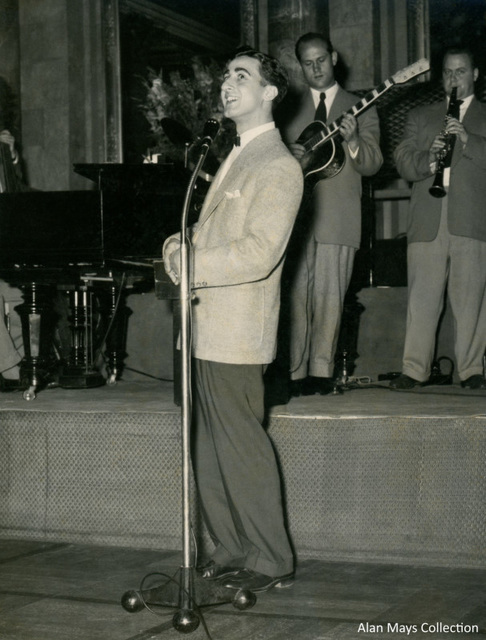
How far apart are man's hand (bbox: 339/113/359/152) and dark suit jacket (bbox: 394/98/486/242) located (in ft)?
1.32

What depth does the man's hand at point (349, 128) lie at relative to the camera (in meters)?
4.29

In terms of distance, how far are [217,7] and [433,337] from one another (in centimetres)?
637

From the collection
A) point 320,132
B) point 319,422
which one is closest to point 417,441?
point 319,422

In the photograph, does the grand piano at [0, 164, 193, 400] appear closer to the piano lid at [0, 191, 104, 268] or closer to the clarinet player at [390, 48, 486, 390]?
the piano lid at [0, 191, 104, 268]

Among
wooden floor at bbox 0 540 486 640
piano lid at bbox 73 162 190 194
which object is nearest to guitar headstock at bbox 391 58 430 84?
piano lid at bbox 73 162 190 194

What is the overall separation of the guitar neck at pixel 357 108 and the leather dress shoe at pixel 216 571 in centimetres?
216

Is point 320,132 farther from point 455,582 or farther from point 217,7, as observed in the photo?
point 217,7

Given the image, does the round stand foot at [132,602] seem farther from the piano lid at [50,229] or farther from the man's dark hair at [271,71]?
the piano lid at [50,229]

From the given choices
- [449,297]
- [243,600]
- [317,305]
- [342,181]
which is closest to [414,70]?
[342,181]

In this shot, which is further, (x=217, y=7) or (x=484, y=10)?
(x=217, y=7)

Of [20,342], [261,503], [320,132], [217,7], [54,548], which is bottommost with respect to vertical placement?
[54,548]

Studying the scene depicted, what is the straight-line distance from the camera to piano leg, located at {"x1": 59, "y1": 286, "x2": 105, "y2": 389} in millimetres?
4746

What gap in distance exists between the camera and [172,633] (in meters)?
2.57

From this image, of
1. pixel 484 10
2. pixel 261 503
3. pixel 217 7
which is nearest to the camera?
pixel 261 503
